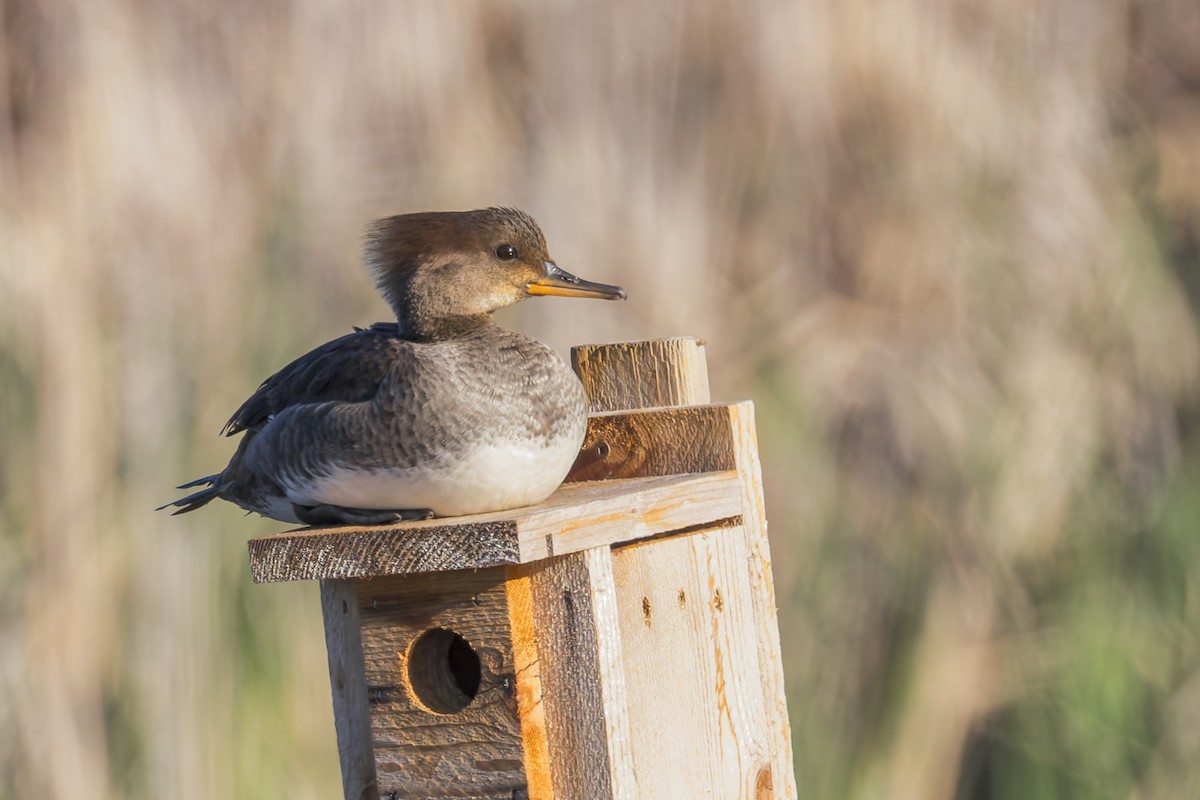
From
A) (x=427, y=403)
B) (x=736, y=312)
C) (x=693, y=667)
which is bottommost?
(x=693, y=667)

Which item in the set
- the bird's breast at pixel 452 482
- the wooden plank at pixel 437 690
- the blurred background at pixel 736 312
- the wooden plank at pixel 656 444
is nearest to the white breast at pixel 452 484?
the bird's breast at pixel 452 482

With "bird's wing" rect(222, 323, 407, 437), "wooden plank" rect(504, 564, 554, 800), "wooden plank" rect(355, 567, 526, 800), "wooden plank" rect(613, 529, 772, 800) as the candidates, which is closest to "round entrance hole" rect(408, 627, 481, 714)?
"wooden plank" rect(355, 567, 526, 800)

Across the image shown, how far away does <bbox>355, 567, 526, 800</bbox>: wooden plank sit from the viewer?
2062mm

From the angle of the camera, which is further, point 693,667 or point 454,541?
point 693,667

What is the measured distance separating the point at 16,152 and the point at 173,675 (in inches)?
47.9

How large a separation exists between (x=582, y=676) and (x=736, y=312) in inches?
59.2

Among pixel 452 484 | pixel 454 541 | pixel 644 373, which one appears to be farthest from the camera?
pixel 644 373

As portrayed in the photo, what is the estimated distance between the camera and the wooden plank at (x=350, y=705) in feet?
7.47

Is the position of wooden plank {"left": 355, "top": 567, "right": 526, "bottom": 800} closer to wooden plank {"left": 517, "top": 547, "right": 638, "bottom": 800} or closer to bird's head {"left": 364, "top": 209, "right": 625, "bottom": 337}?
wooden plank {"left": 517, "top": 547, "right": 638, "bottom": 800}

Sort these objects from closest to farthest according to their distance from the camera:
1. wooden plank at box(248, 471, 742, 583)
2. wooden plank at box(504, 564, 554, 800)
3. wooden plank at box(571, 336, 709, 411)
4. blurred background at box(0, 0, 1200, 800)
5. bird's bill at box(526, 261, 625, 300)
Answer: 1. wooden plank at box(248, 471, 742, 583)
2. wooden plank at box(504, 564, 554, 800)
3. bird's bill at box(526, 261, 625, 300)
4. wooden plank at box(571, 336, 709, 411)
5. blurred background at box(0, 0, 1200, 800)

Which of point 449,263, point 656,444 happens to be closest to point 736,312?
point 656,444

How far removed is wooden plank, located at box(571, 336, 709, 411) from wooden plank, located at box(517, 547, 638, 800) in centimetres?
56

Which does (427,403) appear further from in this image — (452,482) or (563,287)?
(563,287)

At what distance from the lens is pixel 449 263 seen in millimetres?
2365
